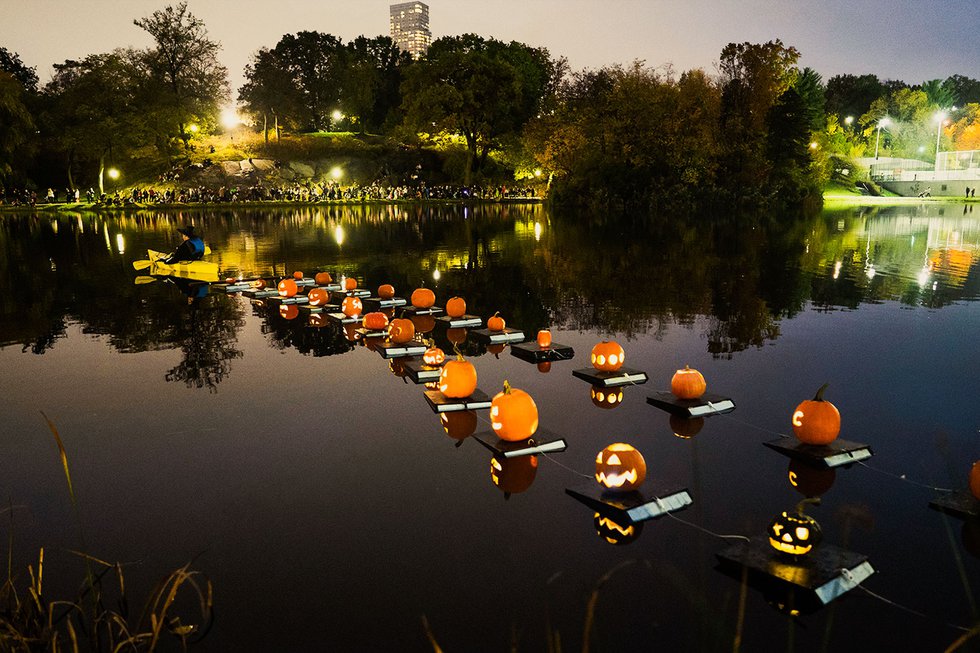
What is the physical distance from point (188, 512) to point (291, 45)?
373 ft

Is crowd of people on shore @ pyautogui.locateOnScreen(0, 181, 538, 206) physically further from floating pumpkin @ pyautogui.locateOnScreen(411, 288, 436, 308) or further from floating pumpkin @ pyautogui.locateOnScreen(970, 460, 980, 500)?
floating pumpkin @ pyautogui.locateOnScreen(970, 460, 980, 500)

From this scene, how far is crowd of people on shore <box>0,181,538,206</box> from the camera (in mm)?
72875

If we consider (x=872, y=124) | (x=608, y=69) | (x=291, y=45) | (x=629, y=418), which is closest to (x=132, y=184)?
(x=291, y=45)

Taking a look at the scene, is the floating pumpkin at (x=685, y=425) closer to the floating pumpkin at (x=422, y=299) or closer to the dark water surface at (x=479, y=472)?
the dark water surface at (x=479, y=472)

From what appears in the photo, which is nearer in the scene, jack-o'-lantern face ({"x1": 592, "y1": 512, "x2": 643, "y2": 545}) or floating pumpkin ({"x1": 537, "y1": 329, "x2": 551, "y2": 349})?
jack-o'-lantern face ({"x1": 592, "y1": 512, "x2": 643, "y2": 545})

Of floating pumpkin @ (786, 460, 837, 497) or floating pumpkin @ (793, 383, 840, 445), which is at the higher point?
floating pumpkin @ (793, 383, 840, 445)

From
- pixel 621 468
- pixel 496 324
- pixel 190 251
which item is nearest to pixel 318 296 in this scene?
pixel 496 324

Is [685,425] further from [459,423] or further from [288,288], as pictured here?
[288,288]

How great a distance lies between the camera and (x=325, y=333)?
14578 mm

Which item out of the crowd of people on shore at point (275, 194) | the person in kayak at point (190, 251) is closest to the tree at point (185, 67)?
the crowd of people on shore at point (275, 194)

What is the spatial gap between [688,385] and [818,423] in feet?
6.42

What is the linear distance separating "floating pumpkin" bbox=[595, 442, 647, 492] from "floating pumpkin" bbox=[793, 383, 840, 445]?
7.45 feet

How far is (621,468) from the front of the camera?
6730mm

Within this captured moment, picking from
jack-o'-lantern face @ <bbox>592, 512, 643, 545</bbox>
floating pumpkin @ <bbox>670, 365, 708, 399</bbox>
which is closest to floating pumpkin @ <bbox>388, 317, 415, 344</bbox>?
floating pumpkin @ <bbox>670, 365, 708, 399</bbox>
